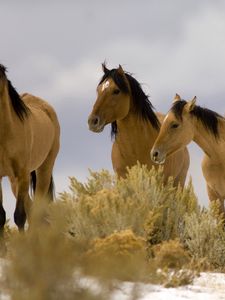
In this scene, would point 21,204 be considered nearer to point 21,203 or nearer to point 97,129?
point 21,203

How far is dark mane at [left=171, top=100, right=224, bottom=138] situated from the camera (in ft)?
30.9

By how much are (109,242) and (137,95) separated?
3.96m

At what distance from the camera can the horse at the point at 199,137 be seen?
9.23 metres

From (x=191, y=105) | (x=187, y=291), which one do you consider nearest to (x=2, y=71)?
(x=191, y=105)

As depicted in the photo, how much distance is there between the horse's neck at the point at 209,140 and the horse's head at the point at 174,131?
163mm

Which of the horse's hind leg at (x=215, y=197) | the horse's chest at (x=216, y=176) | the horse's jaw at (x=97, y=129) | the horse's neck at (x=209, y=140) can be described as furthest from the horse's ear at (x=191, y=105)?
the horse's hind leg at (x=215, y=197)

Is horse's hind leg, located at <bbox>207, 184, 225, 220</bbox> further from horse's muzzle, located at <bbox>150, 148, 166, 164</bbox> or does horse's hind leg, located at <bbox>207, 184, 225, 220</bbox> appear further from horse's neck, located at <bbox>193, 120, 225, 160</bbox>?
horse's muzzle, located at <bbox>150, 148, 166, 164</bbox>

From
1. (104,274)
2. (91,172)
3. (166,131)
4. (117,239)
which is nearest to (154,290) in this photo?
(117,239)

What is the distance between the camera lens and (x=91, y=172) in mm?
8758

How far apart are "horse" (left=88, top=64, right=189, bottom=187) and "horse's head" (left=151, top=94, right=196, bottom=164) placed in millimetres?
406

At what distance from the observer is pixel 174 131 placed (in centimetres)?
928

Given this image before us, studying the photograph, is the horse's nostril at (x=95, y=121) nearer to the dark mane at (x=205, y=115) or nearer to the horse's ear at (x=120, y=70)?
the horse's ear at (x=120, y=70)

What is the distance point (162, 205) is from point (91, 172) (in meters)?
1.20

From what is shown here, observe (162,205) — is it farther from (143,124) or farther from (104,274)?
(104,274)
